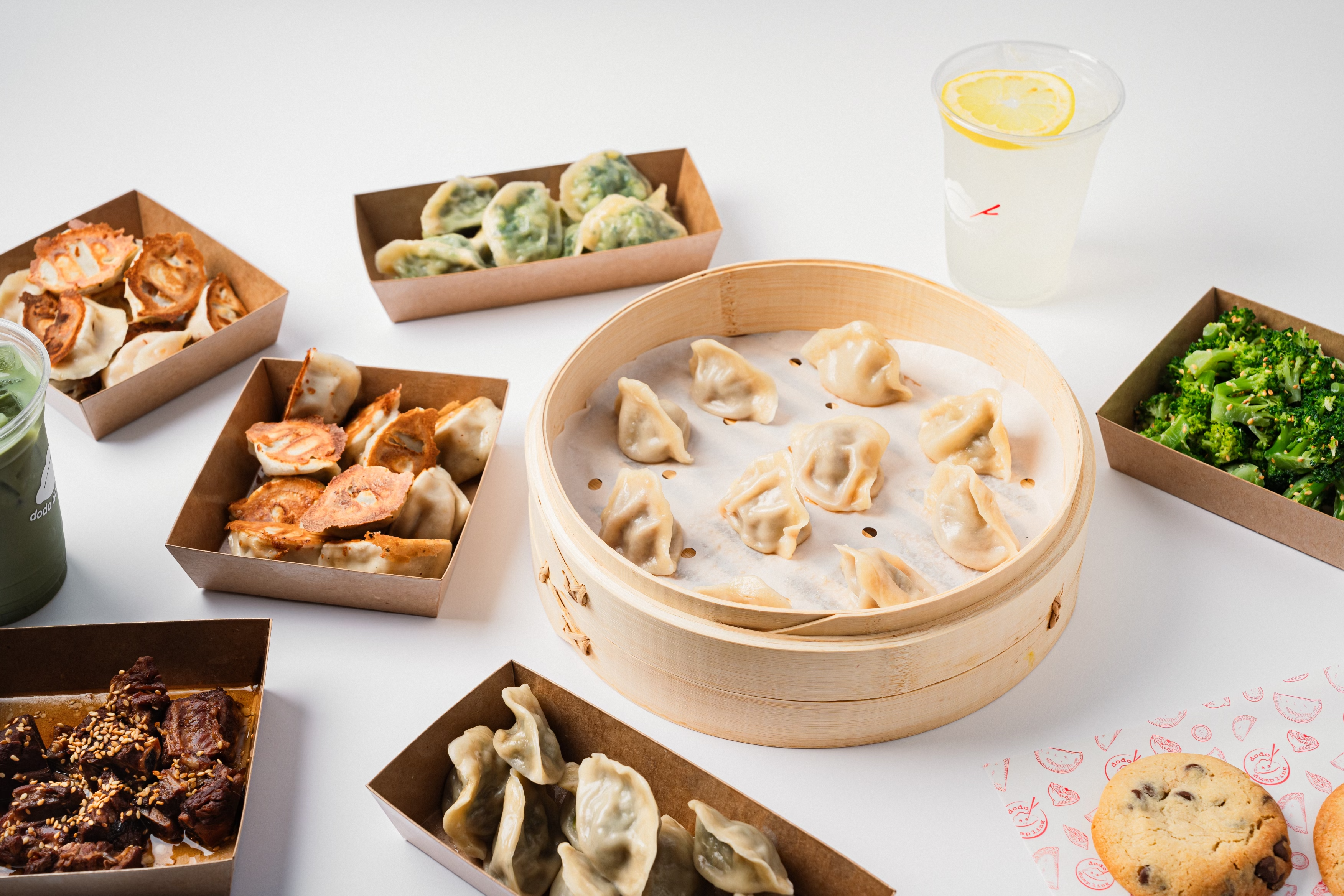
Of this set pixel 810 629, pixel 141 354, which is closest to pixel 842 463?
pixel 810 629

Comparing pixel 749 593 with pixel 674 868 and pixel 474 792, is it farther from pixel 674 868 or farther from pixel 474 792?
pixel 474 792

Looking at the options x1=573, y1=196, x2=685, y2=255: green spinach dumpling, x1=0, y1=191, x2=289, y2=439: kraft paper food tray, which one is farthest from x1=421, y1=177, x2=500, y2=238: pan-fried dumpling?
x1=0, y1=191, x2=289, y2=439: kraft paper food tray

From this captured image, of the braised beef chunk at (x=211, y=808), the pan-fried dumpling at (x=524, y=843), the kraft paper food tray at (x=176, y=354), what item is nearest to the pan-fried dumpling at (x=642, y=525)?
the pan-fried dumpling at (x=524, y=843)

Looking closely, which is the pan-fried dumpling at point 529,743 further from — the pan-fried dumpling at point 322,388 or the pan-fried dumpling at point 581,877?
the pan-fried dumpling at point 322,388

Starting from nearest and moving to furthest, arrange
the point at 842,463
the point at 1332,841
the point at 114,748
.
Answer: the point at 1332,841
the point at 114,748
the point at 842,463

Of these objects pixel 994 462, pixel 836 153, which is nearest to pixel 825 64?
pixel 836 153

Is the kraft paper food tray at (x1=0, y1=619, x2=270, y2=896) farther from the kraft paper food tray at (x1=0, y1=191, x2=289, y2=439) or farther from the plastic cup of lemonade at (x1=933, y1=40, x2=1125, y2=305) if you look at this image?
the plastic cup of lemonade at (x1=933, y1=40, x2=1125, y2=305)

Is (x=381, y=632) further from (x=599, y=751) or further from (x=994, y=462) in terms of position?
(x=994, y=462)
